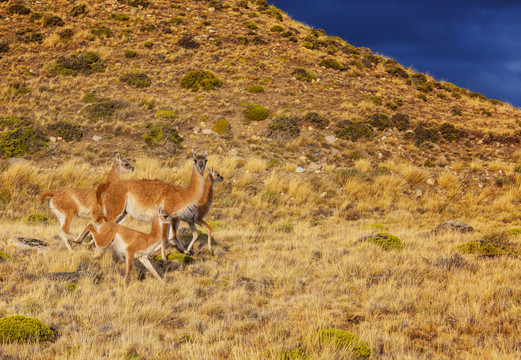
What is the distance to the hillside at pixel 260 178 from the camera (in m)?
5.03

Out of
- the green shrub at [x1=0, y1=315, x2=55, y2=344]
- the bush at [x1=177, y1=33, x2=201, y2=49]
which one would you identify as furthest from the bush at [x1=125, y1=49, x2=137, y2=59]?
the green shrub at [x1=0, y1=315, x2=55, y2=344]

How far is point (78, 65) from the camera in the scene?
91.4ft

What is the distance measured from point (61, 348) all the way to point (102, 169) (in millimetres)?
13711

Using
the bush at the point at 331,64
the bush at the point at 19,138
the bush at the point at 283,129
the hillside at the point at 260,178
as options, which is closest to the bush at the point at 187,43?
the hillside at the point at 260,178

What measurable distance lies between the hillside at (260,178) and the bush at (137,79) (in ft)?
0.49

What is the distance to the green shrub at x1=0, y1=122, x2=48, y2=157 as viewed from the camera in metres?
17.8

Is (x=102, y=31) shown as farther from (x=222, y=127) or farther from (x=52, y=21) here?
(x=222, y=127)

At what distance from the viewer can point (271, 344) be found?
4.55m

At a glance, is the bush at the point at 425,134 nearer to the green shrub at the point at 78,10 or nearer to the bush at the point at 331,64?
the bush at the point at 331,64

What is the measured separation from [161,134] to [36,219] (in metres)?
10.1

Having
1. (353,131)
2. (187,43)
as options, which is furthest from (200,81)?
(353,131)

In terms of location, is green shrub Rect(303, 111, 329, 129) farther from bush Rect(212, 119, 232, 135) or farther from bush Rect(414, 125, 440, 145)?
bush Rect(414, 125, 440, 145)

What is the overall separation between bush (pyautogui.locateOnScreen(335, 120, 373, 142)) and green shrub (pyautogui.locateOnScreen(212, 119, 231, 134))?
21.1ft

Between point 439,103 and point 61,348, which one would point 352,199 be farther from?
point 439,103
